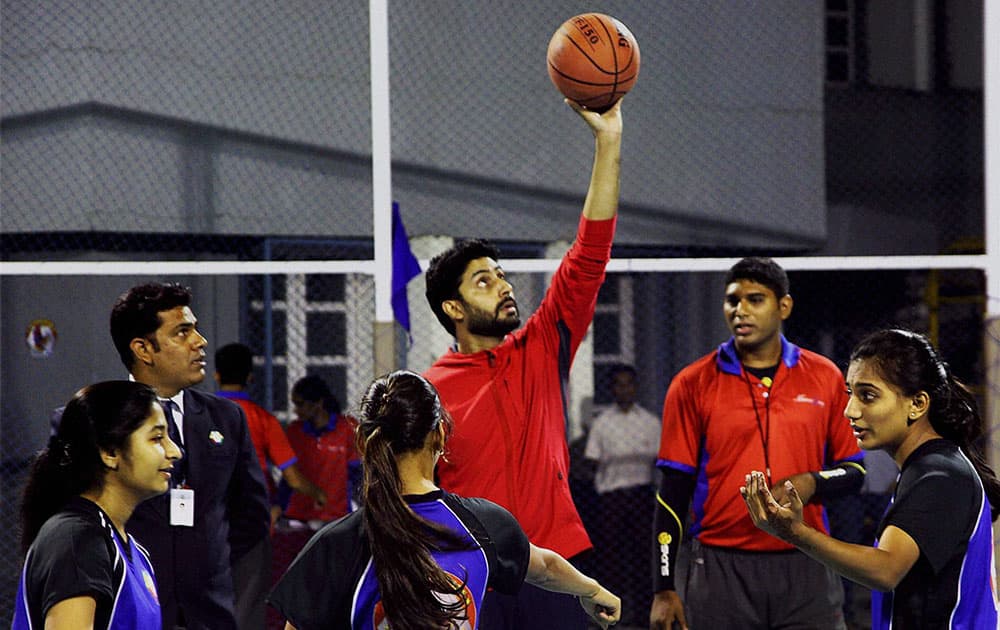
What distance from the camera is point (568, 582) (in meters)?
2.96

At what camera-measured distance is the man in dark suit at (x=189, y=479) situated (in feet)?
12.4

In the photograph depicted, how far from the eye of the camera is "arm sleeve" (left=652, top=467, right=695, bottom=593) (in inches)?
165

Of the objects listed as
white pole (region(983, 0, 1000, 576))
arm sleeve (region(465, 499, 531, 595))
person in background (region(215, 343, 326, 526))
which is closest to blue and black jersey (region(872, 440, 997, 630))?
arm sleeve (region(465, 499, 531, 595))

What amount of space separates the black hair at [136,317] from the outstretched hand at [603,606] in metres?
1.64

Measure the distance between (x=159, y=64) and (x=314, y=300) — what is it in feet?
6.45

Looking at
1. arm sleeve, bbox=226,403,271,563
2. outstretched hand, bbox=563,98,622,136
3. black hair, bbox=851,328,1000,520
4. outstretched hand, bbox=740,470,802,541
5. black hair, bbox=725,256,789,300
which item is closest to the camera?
outstretched hand, bbox=740,470,802,541

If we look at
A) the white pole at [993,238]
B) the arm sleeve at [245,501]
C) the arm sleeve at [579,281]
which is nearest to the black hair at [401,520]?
the arm sleeve at [579,281]

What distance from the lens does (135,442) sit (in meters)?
2.77

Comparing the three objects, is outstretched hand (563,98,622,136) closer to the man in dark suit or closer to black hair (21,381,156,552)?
the man in dark suit

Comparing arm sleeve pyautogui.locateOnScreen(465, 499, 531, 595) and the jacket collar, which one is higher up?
the jacket collar

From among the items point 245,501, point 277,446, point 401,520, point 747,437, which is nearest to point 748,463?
point 747,437

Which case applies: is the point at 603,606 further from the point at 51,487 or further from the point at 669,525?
the point at 51,487

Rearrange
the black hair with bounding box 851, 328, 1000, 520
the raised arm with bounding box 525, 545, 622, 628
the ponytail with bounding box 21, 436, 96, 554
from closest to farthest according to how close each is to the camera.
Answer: the ponytail with bounding box 21, 436, 96, 554 → the black hair with bounding box 851, 328, 1000, 520 → the raised arm with bounding box 525, 545, 622, 628

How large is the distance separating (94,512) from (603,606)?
1.22 meters
